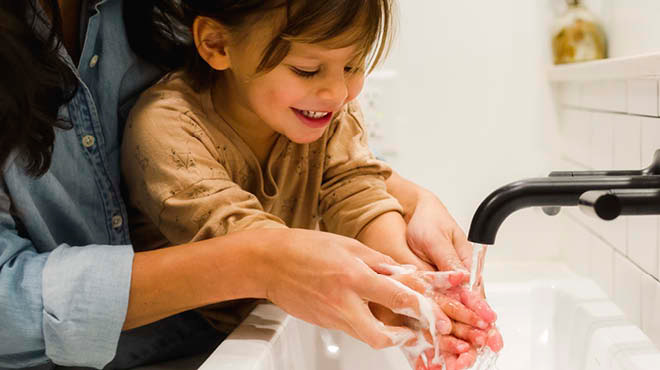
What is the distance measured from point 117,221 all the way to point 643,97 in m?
0.66

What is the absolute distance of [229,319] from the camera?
787 millimetres

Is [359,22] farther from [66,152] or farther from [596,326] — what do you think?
[596,326]

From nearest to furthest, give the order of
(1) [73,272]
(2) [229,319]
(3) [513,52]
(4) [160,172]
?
(1) [73,272]
(4) [160,172]
(2) [229,319]
(3) [513,52]

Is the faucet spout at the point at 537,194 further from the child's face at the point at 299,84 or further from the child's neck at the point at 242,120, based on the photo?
the child's neck at the point at 242,120

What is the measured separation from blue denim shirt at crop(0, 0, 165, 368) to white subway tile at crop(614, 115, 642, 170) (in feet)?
2.04

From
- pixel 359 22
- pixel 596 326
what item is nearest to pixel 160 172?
pixel 359 22

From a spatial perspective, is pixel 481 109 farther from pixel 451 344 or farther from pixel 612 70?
pixel 451 344

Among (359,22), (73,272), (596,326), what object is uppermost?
(359,22)

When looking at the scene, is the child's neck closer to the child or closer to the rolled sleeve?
the child

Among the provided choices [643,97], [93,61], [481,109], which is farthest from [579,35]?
[93,61]

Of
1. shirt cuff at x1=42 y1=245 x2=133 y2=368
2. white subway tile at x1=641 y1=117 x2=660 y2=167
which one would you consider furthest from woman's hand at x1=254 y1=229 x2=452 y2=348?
white subway tile at x1=641 y1=117 x2=660 y2=167

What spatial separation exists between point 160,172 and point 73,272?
0.15m

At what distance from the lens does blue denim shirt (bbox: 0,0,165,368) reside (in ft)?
1.81

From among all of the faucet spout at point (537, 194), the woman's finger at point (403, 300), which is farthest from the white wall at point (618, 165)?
the woman's finger at point (403, 300)
